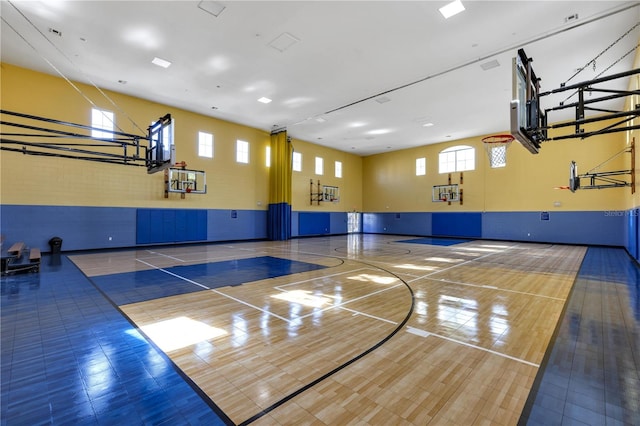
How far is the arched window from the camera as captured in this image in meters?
15.7

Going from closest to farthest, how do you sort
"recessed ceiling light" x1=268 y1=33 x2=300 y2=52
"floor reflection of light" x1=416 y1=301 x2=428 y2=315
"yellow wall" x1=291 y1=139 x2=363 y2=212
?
"floor reflection of light" x1=416 y1=301 x2=428 y2=315, "recessed ceiling light" x1=268 y1=33 x2=300 y2=52, "yellow wall" x1=291 y1=139 x2=363 y2=212

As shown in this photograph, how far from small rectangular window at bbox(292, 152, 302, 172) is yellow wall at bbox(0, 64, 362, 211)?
1.92 metres

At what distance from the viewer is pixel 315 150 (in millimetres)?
17469

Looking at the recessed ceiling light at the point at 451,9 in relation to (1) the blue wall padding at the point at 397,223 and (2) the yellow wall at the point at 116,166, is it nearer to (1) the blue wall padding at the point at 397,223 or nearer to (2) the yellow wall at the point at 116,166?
(2) the yellow wall at the point at 116,166

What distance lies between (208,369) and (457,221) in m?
16.1

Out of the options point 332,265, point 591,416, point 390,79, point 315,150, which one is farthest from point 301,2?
point 315,150

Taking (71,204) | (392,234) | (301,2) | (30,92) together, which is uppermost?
(301,2)

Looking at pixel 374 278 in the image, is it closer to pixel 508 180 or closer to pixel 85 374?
pixel 85 374

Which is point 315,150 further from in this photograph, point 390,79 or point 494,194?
point 494,194

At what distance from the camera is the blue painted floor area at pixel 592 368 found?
1943mm

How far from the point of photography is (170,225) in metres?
11.8

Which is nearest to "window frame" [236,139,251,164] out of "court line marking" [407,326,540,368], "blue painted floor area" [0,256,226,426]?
"blue painted floor area" [0,256,226,426]

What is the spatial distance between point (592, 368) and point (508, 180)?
46.0ft

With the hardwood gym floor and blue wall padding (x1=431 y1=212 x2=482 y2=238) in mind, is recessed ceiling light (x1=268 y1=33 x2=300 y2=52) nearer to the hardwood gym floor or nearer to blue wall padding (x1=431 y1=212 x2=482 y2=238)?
the hardwood gym floor
